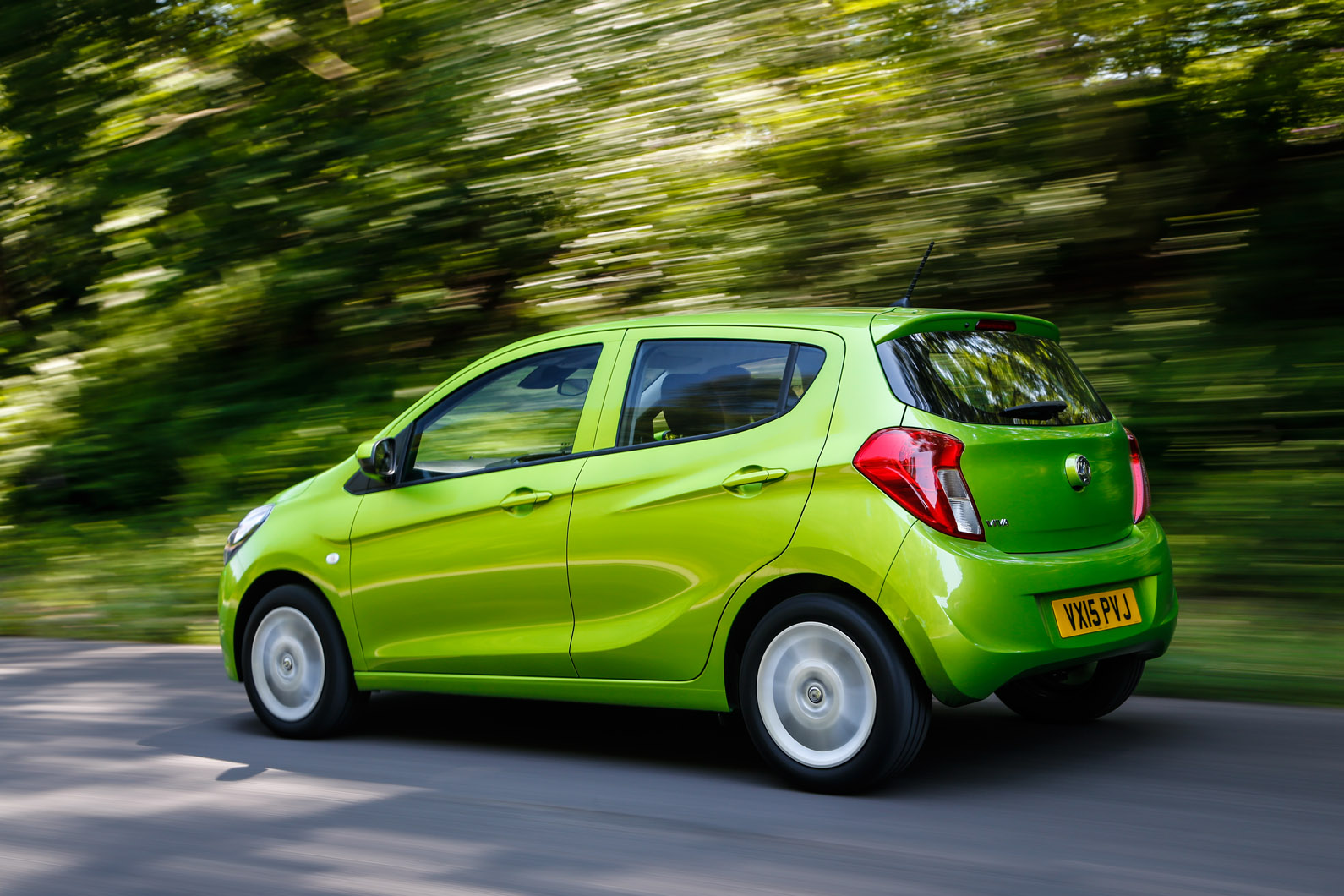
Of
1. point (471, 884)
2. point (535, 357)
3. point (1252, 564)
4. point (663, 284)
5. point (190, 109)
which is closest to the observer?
point (471, 884)

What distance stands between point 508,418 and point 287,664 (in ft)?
4.84

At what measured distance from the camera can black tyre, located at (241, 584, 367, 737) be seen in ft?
18.4

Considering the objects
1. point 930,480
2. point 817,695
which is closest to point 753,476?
point 930,480

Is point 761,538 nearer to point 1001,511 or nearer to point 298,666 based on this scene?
point 1001,511

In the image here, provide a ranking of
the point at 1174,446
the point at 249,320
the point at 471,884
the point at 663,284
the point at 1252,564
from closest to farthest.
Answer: the point at 471,884, the point at 1252,564, the point at 1174,446, the point at 663,284, the point at 249,320

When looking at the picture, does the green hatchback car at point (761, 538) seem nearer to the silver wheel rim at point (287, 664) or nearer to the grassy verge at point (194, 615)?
the silver wheel rim at point (287, 664)

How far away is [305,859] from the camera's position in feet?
12.9

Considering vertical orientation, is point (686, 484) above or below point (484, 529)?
above

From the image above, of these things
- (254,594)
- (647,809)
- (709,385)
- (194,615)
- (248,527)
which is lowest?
(194,615)

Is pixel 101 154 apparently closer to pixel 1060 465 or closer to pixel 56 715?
pixel 56 715

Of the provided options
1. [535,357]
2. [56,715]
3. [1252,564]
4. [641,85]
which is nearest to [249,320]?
[641,85]

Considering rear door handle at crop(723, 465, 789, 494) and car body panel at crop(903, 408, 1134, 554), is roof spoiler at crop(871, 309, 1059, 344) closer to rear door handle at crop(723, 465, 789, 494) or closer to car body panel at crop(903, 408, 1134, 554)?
car body panel at crop(903, 408, 1134, 554)

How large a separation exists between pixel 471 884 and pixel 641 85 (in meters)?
8.50

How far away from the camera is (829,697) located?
4363 mm
